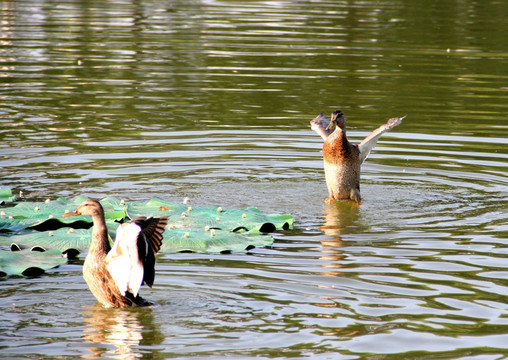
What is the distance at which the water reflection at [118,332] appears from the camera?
255 inches

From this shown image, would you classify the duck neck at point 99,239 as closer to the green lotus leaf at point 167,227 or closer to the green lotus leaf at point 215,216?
the green lotus leaf at point 167,227

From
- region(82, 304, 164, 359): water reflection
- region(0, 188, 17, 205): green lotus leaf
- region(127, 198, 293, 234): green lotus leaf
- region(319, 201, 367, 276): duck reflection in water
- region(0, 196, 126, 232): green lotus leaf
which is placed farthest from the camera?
region(0, 188, 17, 205): green lotus leaf

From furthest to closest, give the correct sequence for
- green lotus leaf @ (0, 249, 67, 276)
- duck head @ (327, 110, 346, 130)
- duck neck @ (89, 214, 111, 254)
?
duck head @ (327, 110, 346, 130) → green lotus leaf @ (0, 249, 67, 276) → duck neck @ (89, 214, 111, 254)

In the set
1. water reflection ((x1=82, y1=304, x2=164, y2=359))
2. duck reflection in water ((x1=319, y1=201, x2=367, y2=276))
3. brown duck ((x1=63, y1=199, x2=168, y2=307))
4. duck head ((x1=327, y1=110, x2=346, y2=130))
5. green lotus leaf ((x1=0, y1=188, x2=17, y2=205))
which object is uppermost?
duck head ((x1=327, y1=110, x2=346, y2=130))

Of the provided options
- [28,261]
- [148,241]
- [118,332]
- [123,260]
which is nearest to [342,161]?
[28,261]

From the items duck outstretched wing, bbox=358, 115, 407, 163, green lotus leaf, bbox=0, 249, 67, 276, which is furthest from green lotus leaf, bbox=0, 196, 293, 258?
duck outstretched wing, bbox=358, 115, 407, 163

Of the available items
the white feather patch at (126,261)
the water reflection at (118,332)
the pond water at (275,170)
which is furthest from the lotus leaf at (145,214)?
the white feather patch at (126,261)

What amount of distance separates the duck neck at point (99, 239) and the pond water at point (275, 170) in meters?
0.43

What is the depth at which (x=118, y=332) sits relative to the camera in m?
6.88

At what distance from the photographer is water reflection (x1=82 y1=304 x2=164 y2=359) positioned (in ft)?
21.3

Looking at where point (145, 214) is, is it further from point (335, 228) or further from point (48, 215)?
point (335, 228)

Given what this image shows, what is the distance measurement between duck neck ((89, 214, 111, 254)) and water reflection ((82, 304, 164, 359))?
42cm

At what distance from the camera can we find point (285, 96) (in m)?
17.6

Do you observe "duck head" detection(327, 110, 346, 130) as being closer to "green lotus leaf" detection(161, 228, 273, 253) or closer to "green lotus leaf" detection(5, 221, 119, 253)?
"green lotus leaf" detection(161, 228, 273, 253)
